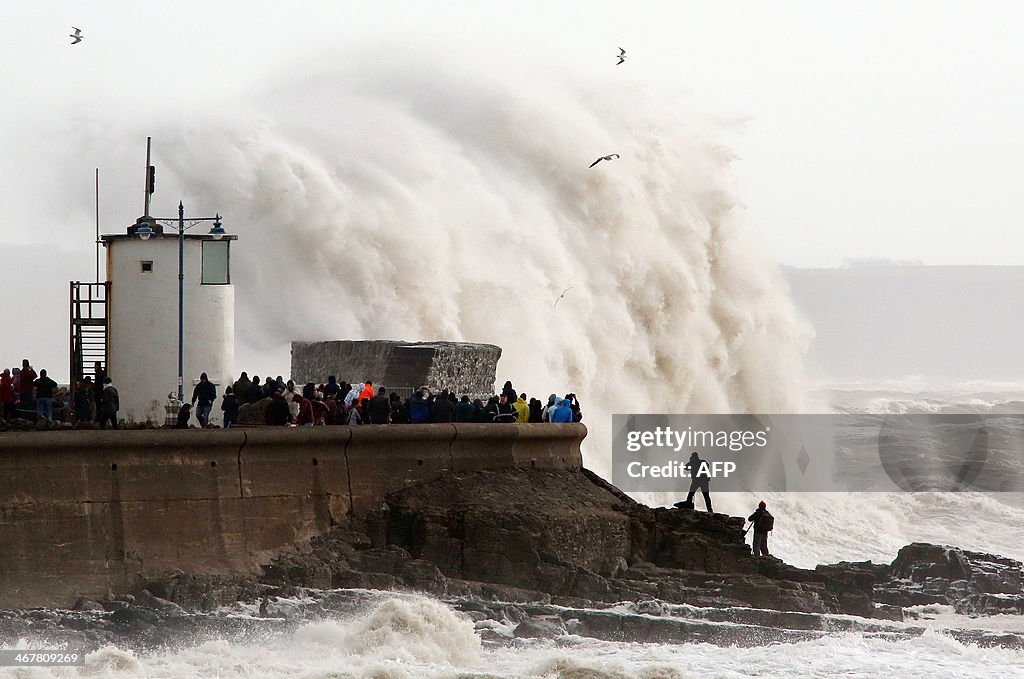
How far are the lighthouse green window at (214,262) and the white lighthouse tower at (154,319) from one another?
0.16 ft

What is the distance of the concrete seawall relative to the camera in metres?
13.5

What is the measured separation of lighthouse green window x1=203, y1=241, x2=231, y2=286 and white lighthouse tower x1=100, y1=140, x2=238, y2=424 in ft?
0.16

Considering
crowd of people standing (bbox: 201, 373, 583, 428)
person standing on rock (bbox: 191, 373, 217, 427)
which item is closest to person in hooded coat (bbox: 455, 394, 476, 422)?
crowd of people standing (bbox: 201, 373, 583, 428)

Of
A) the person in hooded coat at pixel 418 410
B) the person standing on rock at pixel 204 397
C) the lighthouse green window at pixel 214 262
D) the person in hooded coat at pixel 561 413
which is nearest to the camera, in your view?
the person standing on rock at pixel 204 397

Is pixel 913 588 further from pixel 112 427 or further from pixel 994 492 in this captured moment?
pixel 994 492

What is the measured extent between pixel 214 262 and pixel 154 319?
0.74 m

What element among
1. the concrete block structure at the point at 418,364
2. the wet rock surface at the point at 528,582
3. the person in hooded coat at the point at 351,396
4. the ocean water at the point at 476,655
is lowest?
the ocean water at the point at 476,655

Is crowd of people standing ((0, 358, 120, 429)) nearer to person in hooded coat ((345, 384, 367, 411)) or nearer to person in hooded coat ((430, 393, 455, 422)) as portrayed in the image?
person in hooded coat ((345, 384, 367, 411))

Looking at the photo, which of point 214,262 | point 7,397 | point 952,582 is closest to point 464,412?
point 214,262

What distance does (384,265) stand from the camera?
25250mm

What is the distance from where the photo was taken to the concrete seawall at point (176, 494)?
13500mm

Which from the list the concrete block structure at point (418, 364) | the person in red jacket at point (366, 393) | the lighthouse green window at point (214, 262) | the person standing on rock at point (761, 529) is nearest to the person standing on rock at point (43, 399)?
the lighthouse green window at point (214, 262)

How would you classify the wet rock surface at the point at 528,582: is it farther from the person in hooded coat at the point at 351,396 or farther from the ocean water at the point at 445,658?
the person in hooded coat at the point at 351,396

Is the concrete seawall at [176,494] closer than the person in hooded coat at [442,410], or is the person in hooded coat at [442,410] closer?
the concrete seawall at [176,494]
